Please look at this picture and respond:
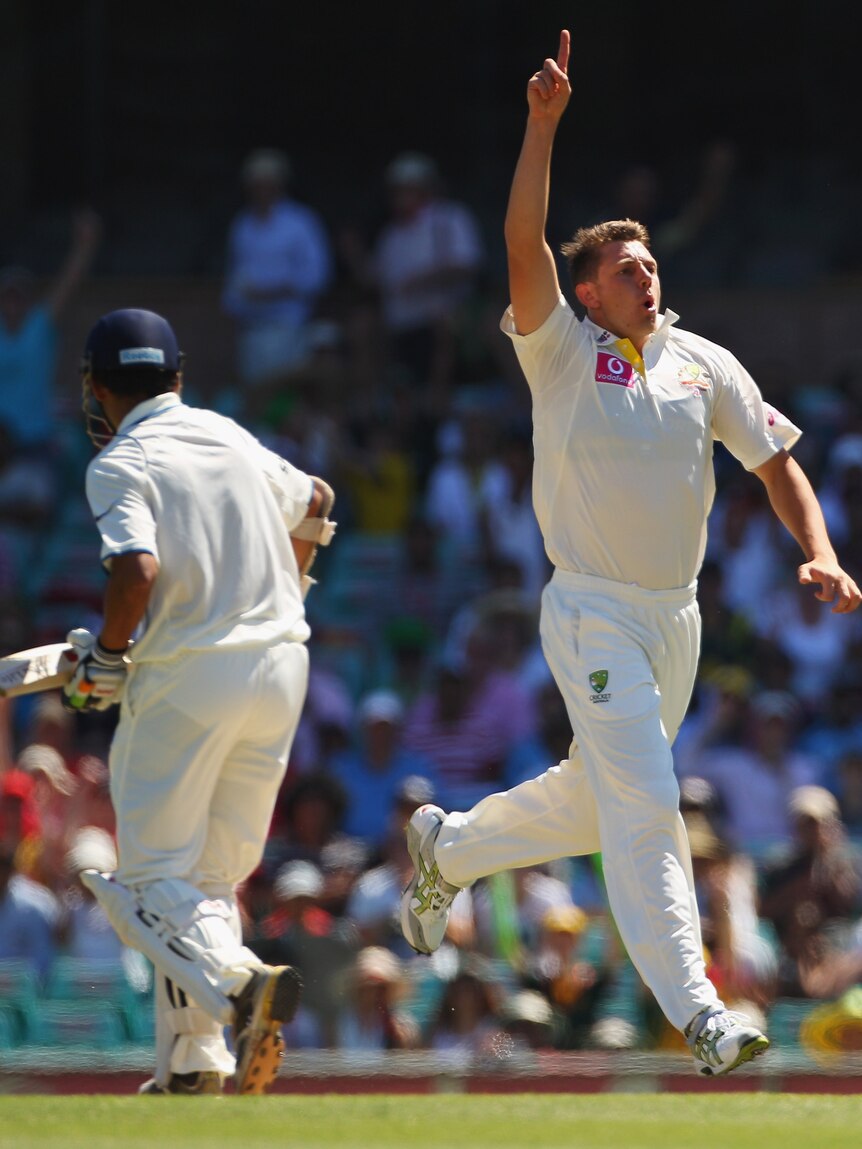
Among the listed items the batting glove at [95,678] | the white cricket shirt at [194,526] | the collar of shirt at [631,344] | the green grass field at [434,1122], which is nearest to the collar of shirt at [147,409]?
the white cricket shirt at [194,526]

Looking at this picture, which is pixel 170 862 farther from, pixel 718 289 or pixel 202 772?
pixel 718 289

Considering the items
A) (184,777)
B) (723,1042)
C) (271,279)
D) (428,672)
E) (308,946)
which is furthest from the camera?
(271,279)

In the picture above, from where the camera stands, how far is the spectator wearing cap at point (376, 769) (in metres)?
10.9

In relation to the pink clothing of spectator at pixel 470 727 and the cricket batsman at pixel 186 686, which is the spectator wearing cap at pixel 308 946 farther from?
the cricket batsman at pixel 186 686

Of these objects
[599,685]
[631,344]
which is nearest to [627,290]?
[631,344]

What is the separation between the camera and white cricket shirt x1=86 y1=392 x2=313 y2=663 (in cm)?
626

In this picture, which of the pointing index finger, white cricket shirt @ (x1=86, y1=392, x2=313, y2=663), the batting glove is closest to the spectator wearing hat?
white cricket shirt @ (x1=86, y1=392, x2=313, y2=663)

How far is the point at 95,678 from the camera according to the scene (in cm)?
625

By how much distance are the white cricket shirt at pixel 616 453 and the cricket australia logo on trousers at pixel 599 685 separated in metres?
0.28

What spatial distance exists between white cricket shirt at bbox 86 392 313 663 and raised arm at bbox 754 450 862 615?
142 cm

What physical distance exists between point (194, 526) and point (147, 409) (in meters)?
0.42

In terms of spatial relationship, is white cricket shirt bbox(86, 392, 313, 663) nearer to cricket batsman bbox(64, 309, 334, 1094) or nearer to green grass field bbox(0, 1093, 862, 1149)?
cricket batsman bbox(64, 309, 334, 1094)

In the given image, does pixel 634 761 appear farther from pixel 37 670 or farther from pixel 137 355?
pixel 137 355

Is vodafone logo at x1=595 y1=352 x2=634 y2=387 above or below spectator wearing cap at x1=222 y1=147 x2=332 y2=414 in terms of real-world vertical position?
below
